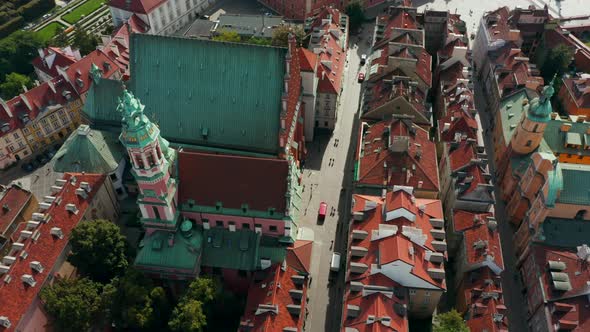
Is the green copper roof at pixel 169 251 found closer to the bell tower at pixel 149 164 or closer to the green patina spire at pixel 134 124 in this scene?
the bell tower at pixel 149 164

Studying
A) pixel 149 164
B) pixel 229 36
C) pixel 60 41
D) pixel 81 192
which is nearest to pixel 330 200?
pixel 149 164

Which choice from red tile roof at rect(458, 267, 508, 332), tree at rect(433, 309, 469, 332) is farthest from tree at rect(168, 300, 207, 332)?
red tile roof at rect(458, 267, 508, 332)

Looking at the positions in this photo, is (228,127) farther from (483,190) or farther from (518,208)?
(518,208)

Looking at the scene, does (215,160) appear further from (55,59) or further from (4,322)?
(55,59)

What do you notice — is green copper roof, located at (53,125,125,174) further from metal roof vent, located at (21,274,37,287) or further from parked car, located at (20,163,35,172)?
metal roof vent, located at (21,274,37,287)

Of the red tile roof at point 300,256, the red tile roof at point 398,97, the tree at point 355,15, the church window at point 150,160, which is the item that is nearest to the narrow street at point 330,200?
the red tile roof at point 300,256

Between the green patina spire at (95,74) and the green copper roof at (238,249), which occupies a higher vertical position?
the green patina spire at (95,74)
